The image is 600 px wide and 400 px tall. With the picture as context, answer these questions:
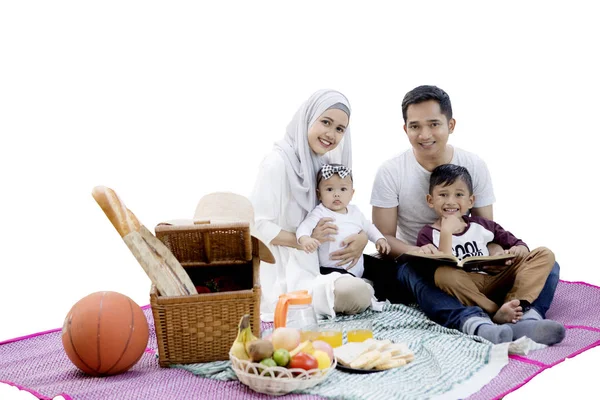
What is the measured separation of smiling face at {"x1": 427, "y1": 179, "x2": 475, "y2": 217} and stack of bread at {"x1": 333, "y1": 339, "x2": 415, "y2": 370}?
4.31 ft

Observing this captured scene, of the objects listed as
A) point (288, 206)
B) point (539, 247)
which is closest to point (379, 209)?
point (288, 206)

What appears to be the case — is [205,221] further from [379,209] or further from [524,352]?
[524,352]

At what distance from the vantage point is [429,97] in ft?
17.6

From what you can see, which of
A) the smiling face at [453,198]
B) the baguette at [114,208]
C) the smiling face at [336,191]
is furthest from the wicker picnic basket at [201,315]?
the smiling face at [453,198]

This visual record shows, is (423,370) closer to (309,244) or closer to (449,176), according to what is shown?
(309,244)

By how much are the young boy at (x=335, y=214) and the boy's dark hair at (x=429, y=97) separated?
71 cm

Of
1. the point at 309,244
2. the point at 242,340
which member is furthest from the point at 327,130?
the point at 242,340

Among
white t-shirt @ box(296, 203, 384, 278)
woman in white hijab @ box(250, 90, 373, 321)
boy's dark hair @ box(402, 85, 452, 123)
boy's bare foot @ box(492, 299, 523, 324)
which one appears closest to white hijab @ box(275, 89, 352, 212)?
woman in white hijab @ box(250, 90, 373, 321)

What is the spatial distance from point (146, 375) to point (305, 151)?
1971mm

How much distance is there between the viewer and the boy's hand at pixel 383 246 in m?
5.36

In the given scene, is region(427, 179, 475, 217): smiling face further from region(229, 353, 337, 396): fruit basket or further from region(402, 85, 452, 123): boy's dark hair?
region(229, 353, 337, 396): fruit basket

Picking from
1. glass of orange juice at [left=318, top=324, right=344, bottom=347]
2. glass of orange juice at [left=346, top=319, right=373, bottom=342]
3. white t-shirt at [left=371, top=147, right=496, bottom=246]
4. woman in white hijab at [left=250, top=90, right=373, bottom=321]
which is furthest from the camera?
white t-shirt at [left=371, top=147, right=496, bottom=246]

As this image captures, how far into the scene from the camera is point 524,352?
4277 millimetres

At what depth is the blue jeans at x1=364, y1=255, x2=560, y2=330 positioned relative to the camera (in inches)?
189
